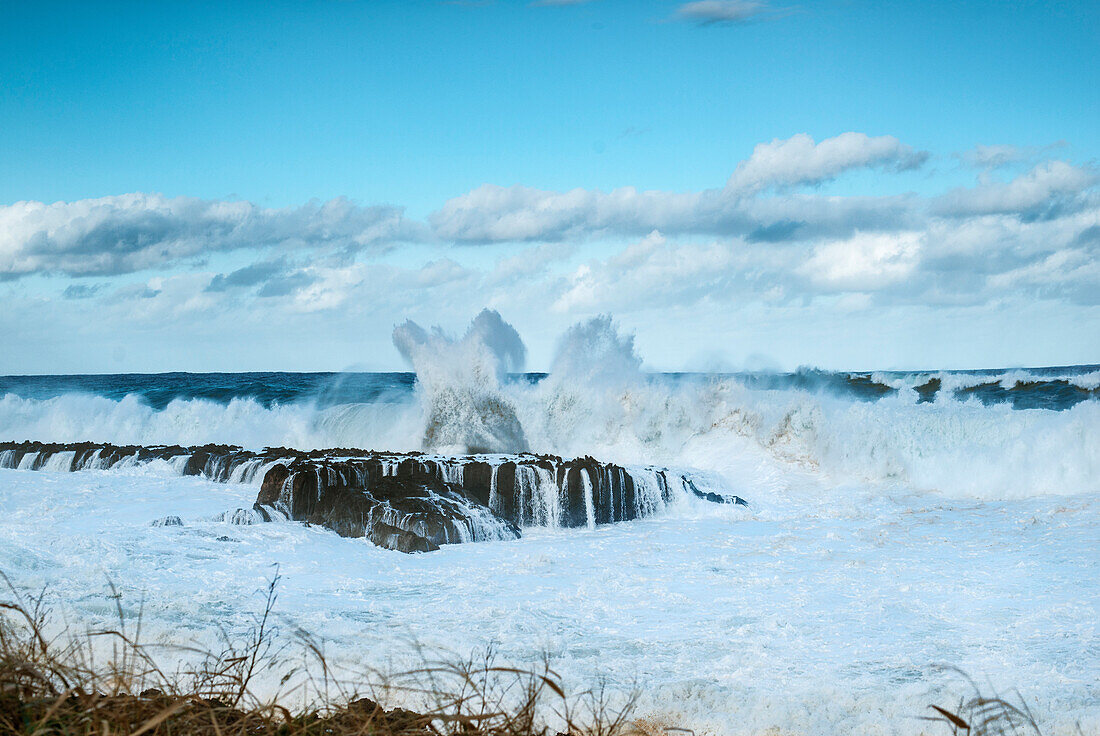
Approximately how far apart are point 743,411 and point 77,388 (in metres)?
52.5

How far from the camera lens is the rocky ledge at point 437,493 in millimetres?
10883

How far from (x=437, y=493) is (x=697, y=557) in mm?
3917

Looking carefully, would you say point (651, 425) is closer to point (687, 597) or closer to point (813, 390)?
point (813, 390)

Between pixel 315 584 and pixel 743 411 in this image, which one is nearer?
pixel 315 584

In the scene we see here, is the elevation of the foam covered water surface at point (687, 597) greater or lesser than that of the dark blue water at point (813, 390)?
lesser

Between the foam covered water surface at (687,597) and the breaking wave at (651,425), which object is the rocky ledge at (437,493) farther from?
the breaking wave at (651,425)

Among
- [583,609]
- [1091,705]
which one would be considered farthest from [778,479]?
[1091,705]

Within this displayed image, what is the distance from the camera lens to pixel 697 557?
10016 mm

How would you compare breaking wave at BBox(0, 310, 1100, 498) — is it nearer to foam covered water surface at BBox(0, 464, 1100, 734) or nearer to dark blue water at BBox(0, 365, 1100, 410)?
dark blue water at BBox(0, 365, 1100, 410)

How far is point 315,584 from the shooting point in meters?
8.34

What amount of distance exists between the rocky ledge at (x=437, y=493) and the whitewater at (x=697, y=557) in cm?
36

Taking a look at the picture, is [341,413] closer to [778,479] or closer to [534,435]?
[534,435]

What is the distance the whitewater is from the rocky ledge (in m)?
0.36

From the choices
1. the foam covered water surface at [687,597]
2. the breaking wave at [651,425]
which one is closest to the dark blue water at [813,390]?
the breaking wave at [651,425]
